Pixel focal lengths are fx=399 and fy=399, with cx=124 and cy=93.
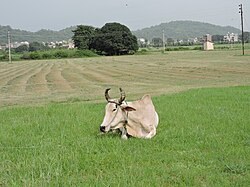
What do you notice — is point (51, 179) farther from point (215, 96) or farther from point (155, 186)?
point (215, 96)

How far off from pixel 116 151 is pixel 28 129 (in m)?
3.26

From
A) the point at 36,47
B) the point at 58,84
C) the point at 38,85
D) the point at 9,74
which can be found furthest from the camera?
the point at 36,47

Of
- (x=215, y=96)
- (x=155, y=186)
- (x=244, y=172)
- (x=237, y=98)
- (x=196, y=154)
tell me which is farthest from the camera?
(x=215, y=96)

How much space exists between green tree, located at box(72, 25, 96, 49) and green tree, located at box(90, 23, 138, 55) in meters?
4.52

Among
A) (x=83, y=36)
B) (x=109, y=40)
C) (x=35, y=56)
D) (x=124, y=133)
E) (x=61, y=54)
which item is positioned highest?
(x=83, y=36)

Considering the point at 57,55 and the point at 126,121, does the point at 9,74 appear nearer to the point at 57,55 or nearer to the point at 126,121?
the point at 126,121

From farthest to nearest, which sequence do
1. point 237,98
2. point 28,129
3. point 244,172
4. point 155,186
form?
1. point 237,98
2. point 28,129
3. point 244,172
4. point 155,186

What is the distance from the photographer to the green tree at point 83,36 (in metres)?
118

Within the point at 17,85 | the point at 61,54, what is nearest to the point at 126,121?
the point at 17,85

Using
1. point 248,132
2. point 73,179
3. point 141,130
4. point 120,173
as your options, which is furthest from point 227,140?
point 73,179

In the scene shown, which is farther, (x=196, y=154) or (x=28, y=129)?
(x=28, y=129)

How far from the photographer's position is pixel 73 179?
5.50m

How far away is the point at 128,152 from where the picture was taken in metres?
7.01

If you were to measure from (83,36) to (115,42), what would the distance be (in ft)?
55.6
